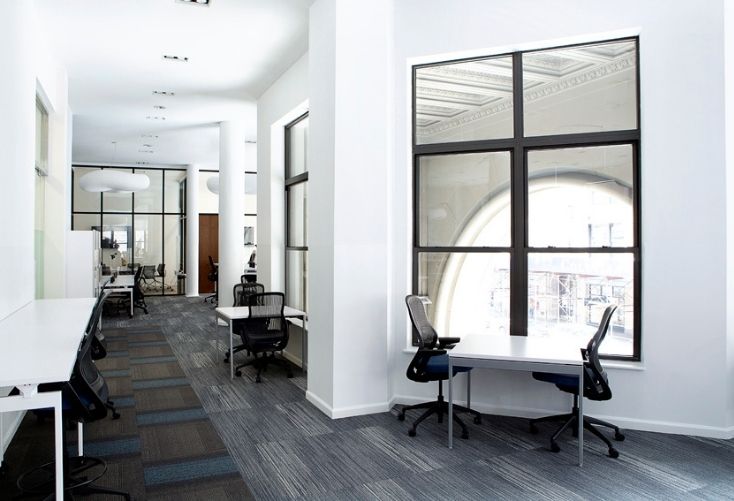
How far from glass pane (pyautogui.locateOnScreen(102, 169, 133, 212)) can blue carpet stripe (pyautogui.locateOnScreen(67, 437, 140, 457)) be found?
11883 mm

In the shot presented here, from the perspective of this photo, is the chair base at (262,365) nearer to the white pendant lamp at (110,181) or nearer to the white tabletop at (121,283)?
the white tabletop at (121,283)

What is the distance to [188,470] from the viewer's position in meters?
3.48

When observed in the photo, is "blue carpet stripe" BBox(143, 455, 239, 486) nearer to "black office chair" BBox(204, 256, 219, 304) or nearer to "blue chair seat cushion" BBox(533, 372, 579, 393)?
Result: "blue chair seat cushion" BBox(533, 372, 579, 393)

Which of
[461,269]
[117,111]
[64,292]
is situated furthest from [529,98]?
[117,111]

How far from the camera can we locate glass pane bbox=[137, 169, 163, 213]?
14.9 m

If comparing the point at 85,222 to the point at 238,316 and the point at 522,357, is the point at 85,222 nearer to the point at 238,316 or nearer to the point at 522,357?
the point at 238,316

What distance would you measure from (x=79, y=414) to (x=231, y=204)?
280 inches

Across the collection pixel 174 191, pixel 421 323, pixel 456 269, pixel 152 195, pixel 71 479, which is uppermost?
pixel 174 191

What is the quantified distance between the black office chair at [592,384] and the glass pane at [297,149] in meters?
4.13

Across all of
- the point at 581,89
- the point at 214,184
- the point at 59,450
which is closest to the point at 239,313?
the point at 59,450

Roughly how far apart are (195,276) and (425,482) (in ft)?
39.8

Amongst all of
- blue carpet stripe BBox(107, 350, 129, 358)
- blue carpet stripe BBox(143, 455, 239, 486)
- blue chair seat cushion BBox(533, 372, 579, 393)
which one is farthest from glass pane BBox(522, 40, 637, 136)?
blue carpet stripe BBox(107, 350, 129, 358)

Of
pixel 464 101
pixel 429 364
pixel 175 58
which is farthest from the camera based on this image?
pixel 175 58

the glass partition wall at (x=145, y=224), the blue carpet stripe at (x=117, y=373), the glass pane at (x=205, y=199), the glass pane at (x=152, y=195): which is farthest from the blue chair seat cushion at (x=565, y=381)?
the glass pane at (x=152, y=195)
